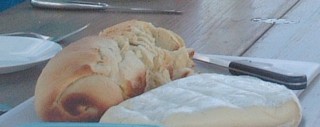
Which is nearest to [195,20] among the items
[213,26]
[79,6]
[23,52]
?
[213,26]

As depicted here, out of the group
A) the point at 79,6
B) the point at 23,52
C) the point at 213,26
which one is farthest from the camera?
the point at 79,6

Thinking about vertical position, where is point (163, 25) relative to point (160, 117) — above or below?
below

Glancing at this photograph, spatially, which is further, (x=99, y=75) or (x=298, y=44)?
(x=298, y=44)

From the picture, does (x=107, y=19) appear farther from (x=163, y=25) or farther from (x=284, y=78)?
(x=284, y=78)

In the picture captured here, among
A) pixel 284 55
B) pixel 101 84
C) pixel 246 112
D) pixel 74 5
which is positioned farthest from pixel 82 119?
pixel 74 5

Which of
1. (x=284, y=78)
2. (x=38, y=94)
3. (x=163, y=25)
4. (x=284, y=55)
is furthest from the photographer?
(x=163, y=25)

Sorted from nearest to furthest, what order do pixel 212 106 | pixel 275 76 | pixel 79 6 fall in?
pixel 212 106 < pixel 275 76 < pixel 79 6

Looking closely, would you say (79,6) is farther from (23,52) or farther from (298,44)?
(298,44)

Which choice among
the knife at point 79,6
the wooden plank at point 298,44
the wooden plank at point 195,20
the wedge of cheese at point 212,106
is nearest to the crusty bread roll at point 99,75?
the wedge of cheese at point 212,106
